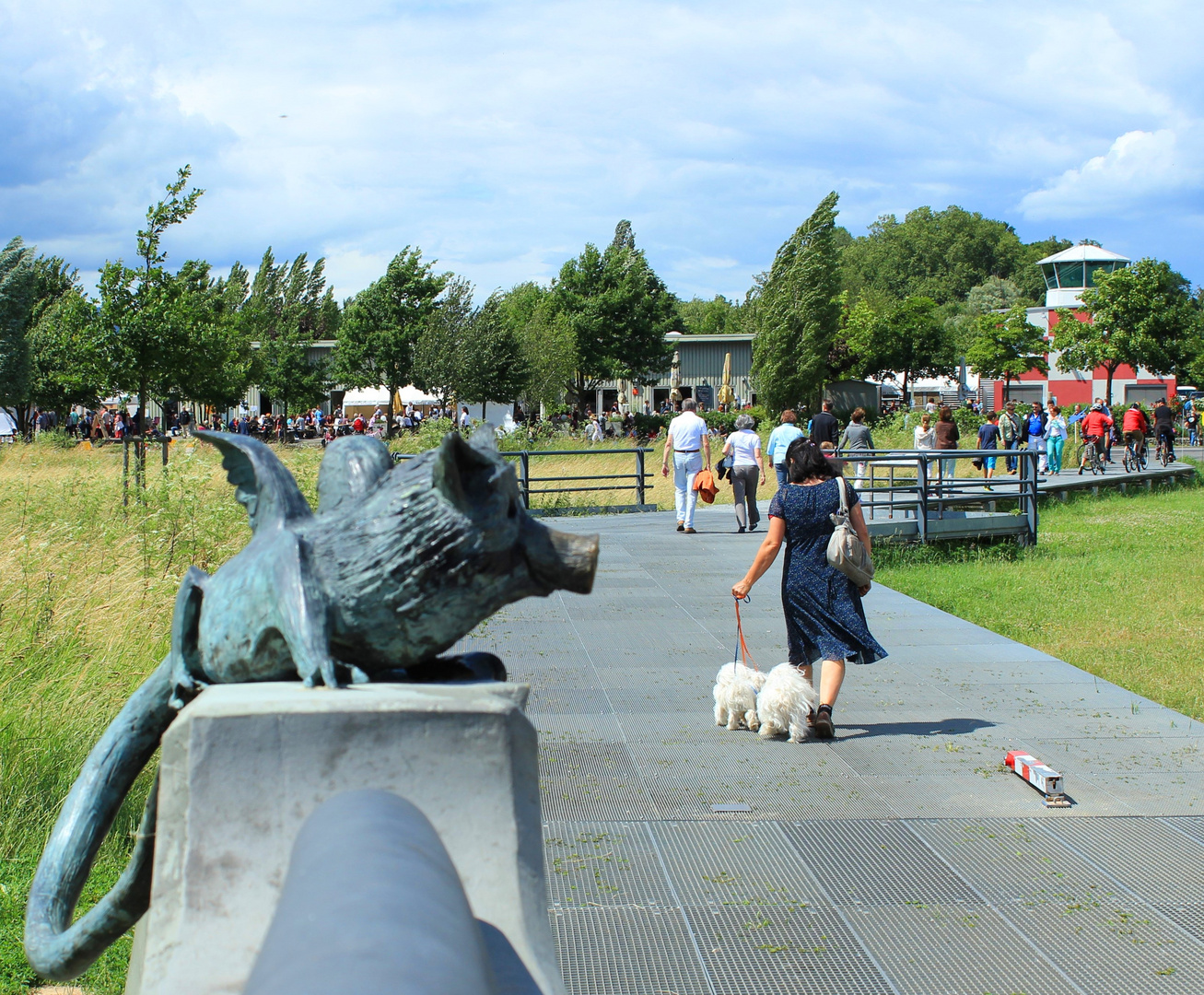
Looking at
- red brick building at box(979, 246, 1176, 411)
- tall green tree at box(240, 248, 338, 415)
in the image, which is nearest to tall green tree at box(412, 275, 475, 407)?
tall green tree at box(240, 248, 338, 415)

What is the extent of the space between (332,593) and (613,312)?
45.6m

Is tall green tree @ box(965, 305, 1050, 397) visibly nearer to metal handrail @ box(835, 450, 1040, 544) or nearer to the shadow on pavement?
metal handrail @ box(835, 450, 1040, 544)

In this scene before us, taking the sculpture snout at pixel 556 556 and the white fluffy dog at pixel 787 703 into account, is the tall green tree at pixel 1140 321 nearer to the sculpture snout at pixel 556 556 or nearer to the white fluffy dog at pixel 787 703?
the white fluffy dog at pixel 787 703

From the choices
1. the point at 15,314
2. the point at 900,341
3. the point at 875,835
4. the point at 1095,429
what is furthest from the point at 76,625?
the point at 900,341

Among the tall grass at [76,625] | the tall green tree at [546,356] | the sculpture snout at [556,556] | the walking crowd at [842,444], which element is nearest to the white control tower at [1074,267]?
the tall green tree at [546,356]

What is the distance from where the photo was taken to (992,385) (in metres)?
63.9

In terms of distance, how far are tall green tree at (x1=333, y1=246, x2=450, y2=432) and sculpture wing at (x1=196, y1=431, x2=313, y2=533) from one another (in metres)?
40.5

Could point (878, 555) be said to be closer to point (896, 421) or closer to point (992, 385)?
point (896, 421)

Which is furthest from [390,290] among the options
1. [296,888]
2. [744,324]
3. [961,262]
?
[961,262]

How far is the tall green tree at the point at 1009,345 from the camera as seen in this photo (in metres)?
49.7

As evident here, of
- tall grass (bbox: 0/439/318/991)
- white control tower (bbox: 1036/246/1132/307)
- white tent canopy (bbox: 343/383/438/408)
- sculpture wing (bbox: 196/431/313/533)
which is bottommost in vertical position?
tall grass (bbox: 0/439/318/991)

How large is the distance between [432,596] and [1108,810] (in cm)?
423

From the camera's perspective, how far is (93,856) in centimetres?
209

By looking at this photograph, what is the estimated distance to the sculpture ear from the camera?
170 cm
